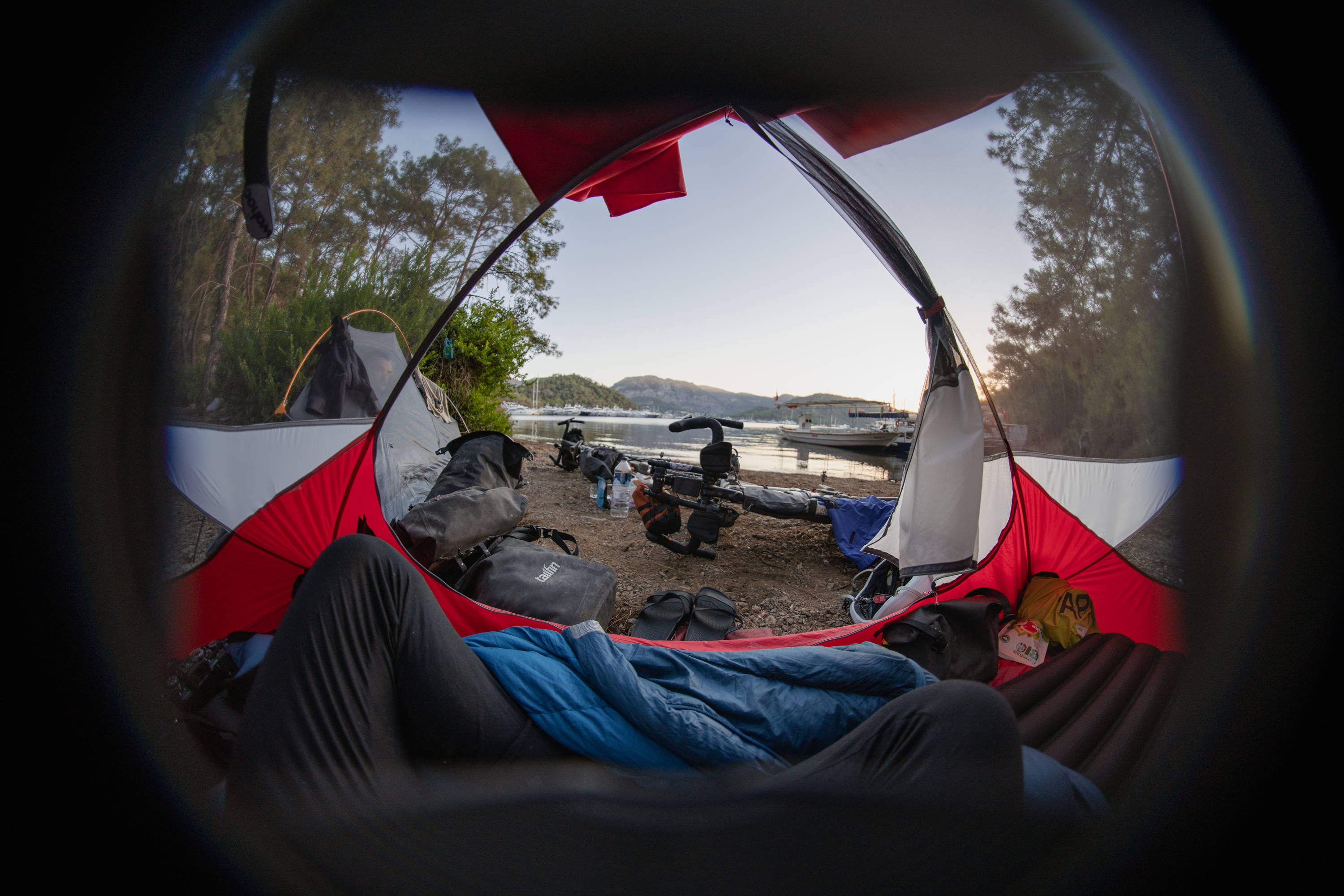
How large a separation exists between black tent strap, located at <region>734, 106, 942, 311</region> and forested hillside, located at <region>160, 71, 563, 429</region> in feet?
4.30

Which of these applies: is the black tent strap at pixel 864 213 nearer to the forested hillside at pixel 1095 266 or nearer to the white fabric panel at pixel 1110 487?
the forested hillside at pixel 1095 266

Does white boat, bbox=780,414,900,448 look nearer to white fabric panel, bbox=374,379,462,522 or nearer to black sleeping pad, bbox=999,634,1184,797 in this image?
white fabric panel, bbox=374,379,462,522

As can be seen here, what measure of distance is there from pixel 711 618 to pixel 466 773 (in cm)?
138

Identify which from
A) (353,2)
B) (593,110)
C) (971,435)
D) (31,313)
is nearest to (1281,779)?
Answer: (971,435)

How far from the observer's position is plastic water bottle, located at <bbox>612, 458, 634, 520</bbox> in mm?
4777

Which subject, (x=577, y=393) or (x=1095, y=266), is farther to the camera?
(x=577, y=393)

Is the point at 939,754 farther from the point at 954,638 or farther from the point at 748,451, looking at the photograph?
the point at 748,451

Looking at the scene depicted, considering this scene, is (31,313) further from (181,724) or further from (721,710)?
(721,710)

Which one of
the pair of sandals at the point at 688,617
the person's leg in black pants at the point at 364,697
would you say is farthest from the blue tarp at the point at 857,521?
the person's leg in black pants at the point at 364,697

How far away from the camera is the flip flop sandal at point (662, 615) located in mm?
2084

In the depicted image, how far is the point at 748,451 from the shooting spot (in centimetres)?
1531

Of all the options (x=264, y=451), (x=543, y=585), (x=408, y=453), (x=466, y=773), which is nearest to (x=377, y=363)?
→ (x=264, y=451)

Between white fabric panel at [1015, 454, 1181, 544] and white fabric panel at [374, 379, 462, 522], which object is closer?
white fabric panel at [1015, 454, 1181, 544]

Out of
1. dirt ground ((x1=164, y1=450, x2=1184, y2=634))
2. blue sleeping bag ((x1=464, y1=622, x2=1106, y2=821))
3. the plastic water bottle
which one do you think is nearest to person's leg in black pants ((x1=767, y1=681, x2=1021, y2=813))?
blue sleeping bag ((x1=464, y1=622, x2=1106, y2=821))
